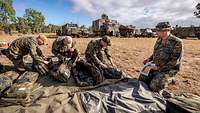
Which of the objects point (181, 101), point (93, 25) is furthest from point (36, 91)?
point (93, 25)

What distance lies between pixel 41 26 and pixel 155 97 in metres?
62.3

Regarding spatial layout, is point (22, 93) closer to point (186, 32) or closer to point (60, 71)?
point (60, 71)

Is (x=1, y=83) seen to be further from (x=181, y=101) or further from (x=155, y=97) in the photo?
(x=181, y=101)

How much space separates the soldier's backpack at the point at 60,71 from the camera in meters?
5.50

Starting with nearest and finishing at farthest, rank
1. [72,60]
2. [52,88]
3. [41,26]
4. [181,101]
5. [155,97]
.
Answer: [181,101] < [155,97] < [52,88] < [72,60] < [41,26]

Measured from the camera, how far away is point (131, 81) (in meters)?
5.38

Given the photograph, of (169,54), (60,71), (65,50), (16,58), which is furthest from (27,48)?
(169,54)

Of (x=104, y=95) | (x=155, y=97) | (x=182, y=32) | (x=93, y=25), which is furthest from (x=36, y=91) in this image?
(x=93, y=25)

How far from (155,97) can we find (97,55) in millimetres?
2166

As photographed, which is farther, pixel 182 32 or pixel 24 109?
pixel 182 32

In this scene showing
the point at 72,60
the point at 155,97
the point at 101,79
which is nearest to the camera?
the point at 155,97

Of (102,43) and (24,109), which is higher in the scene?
(102,43)

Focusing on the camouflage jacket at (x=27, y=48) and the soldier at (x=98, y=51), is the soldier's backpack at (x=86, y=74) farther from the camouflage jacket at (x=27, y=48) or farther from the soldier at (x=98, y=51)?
the camouflage jacket at (x=27, y=48)

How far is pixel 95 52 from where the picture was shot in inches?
249
